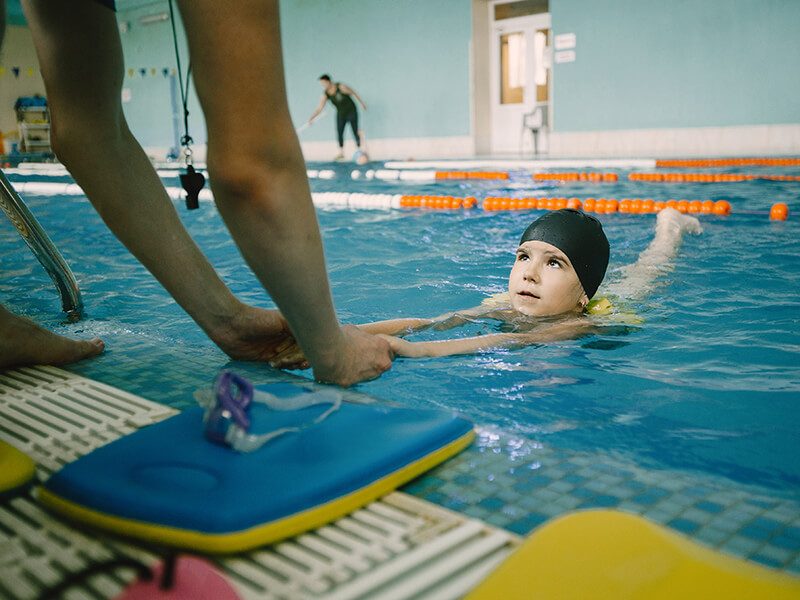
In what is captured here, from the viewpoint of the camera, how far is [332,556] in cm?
114

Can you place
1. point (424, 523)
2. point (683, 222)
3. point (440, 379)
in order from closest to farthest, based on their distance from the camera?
1. point (424, 523)
2. point (440, 379)
3. point (683, 222)

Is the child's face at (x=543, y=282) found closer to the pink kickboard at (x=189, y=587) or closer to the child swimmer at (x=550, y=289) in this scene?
the child swimmer at (x=550, y=289)

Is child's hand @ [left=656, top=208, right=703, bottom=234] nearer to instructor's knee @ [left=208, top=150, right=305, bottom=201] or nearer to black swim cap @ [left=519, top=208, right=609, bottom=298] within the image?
black swim cap @ [left=519, top=208, right=609, bottom=298]

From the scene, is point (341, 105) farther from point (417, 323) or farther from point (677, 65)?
point (417, 323)

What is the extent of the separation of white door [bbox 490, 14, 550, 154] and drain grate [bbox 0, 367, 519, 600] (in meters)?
15.9

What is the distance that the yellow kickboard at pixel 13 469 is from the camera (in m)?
1.39

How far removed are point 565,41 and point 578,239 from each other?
1316 centimetres

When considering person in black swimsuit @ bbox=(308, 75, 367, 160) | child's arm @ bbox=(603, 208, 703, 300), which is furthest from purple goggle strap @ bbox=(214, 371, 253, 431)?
person in black swimsuit @ bbox=(308, 75, 367, 160)

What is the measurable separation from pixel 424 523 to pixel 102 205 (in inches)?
59.2

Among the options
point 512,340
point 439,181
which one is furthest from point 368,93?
point 512,340

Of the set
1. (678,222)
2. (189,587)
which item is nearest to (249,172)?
(189,587)

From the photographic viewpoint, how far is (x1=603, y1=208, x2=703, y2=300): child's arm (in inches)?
168

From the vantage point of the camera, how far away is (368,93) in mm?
18328

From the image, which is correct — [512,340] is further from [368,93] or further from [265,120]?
[368,93]
